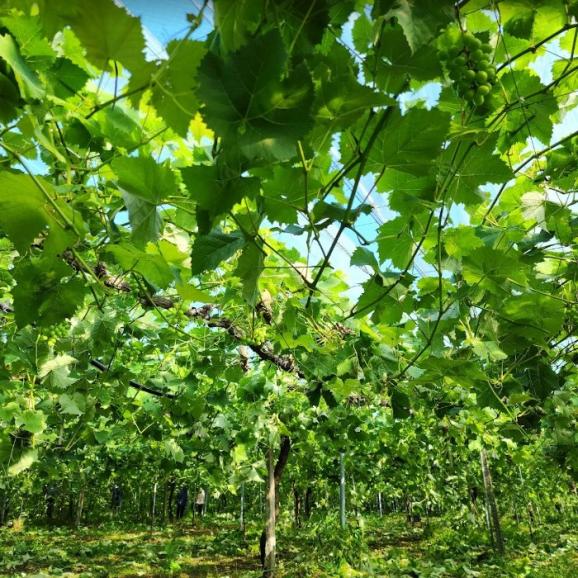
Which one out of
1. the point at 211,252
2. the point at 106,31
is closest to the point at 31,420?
the point at 211,252

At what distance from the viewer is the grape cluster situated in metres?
0.80

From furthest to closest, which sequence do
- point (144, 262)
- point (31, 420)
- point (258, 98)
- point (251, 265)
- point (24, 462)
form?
point (24, 462), point (31, 420), point (144, 262), point (251, 265), point (258, 98)

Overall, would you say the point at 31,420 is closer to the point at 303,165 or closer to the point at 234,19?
the point at 303,165

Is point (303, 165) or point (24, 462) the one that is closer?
point (303, 165)

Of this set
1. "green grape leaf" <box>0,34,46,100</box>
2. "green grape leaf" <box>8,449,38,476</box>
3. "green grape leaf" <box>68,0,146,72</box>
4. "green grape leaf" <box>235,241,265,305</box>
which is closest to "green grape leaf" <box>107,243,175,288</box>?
"green grape leaf" <box>235,241,265,305</box>

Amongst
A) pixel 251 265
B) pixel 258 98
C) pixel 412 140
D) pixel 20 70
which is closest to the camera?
pixel 258 98

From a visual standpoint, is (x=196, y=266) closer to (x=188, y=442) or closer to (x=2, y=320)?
Answer: (x=2, y=320)

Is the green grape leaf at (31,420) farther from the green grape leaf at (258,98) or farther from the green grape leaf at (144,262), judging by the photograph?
the green grape leaf at (258,98)

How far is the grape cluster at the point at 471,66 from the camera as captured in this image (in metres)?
0.80

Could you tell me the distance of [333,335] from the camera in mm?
2729

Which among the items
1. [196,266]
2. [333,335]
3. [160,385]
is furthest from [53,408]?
[196,266]

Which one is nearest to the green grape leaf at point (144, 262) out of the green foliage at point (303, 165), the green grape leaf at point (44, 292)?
the green foliage at point (303, 165)

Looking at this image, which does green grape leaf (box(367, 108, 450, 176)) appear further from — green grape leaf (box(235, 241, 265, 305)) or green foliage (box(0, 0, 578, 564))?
green grape leaf (box(235, 241, 265, 305))

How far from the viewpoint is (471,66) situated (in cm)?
82
